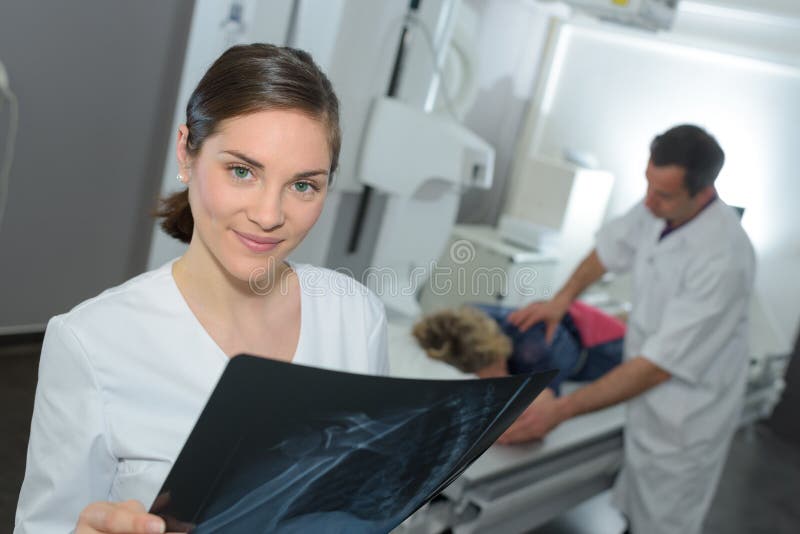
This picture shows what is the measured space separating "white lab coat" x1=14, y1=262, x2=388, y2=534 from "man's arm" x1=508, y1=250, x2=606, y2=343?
1963 mm

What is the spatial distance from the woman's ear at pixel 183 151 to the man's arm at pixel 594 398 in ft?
5.13

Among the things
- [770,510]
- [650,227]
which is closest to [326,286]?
[650,227]

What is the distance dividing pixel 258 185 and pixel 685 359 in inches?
68.4

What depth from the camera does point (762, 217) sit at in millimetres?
4664

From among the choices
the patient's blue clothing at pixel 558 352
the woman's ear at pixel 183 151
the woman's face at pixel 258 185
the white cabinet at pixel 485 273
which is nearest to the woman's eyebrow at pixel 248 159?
the woman's face at pixel 258 185

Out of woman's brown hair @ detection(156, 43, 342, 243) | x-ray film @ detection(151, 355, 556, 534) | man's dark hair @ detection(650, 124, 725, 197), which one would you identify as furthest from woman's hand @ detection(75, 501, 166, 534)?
man's dark hair @ detection(650, 124, 725, 197)

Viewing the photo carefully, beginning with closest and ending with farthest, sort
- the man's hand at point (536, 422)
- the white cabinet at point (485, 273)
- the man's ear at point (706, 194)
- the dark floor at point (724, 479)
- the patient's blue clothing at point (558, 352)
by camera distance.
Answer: the man's ear at point (706, 194) → the man's hand at point (536, 422) → the dark floor at point (724, 479) → the patient's blue clothing at point (558, 352) → the white cabinet at point (485, 273)

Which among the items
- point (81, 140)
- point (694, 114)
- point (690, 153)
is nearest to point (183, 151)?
point (690, 153)

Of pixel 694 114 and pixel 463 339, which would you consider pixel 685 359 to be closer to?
pixel 463 339

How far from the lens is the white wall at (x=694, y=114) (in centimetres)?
461

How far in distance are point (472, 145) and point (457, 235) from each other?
1.67m

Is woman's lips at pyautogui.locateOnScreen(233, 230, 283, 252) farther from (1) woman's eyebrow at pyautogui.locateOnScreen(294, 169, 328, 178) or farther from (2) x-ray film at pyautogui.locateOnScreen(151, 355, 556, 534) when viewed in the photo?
(2) x-ray film at pyautogui.locateOnScreen(151, 355, 556, 534)

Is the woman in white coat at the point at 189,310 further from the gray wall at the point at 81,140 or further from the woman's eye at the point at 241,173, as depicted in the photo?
the gray wall at the point at 81,140

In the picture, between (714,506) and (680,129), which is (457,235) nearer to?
(714,506)
